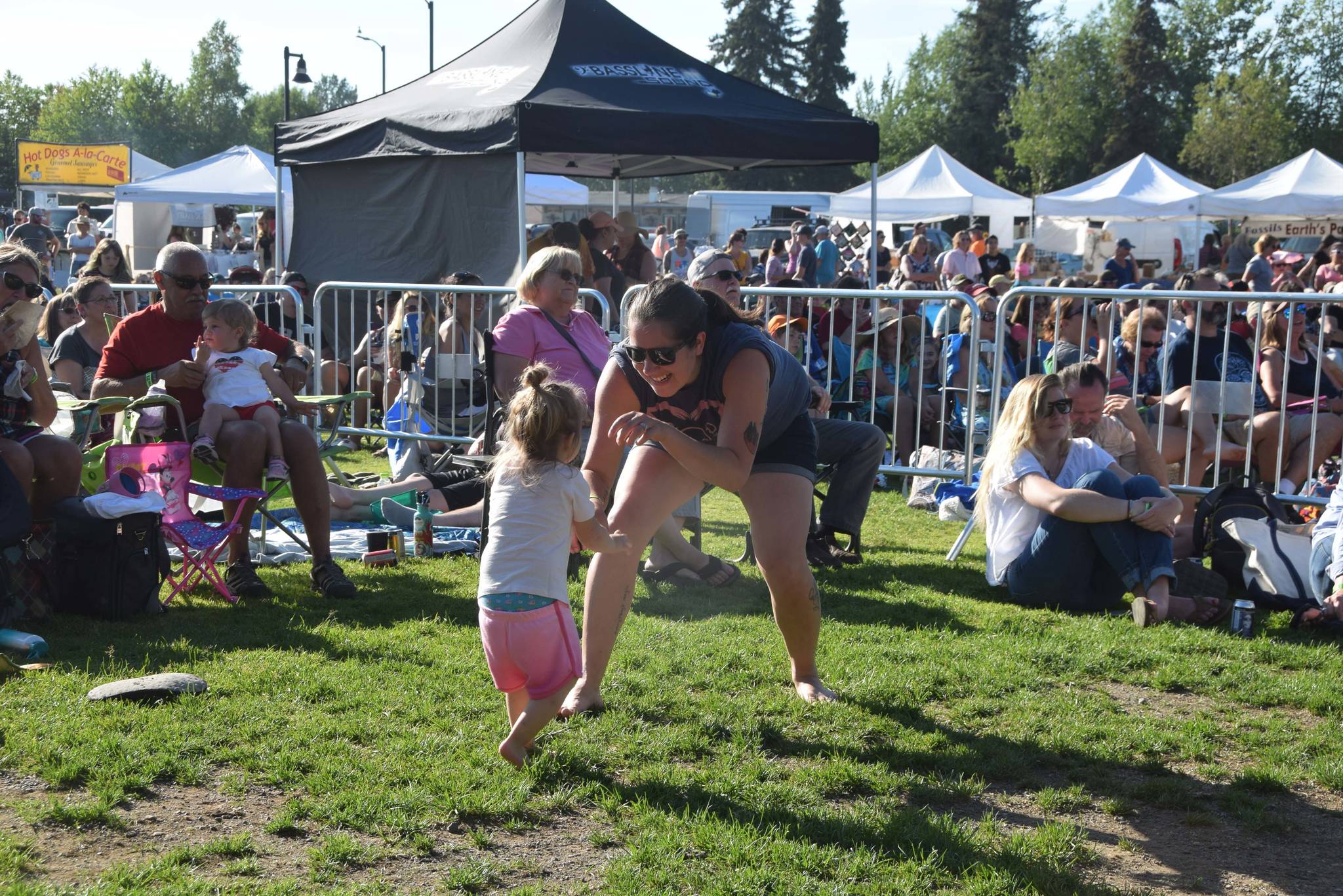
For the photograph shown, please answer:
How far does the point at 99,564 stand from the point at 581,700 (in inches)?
96.7

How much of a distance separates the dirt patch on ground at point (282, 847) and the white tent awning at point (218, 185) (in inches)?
802

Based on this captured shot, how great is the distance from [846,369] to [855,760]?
5.72 m

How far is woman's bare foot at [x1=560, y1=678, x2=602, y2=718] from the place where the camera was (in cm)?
433

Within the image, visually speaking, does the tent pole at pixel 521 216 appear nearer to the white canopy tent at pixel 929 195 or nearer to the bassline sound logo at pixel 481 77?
the bassline sound logo at pixel 481 77

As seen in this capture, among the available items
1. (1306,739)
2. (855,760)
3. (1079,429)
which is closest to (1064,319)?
(1079,429)

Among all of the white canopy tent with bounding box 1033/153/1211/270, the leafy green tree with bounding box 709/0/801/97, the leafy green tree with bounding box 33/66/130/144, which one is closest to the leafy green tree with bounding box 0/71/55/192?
the leafy green tree with bounding box 33/66/130/144

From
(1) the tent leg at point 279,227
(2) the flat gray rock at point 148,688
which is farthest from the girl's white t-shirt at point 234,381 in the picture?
(1) the tent leg at point 279,227

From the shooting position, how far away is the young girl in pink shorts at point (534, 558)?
3.82 metres

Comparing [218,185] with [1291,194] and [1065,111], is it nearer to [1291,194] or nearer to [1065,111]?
[1291,194]

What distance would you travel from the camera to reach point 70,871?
3133 mm

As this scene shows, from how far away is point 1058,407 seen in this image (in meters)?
5.92

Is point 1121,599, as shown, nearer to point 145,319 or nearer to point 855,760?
point 855,760

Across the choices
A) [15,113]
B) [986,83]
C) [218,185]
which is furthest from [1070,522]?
[15,113]

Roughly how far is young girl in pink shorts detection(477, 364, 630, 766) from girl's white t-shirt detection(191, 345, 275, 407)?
304cm
